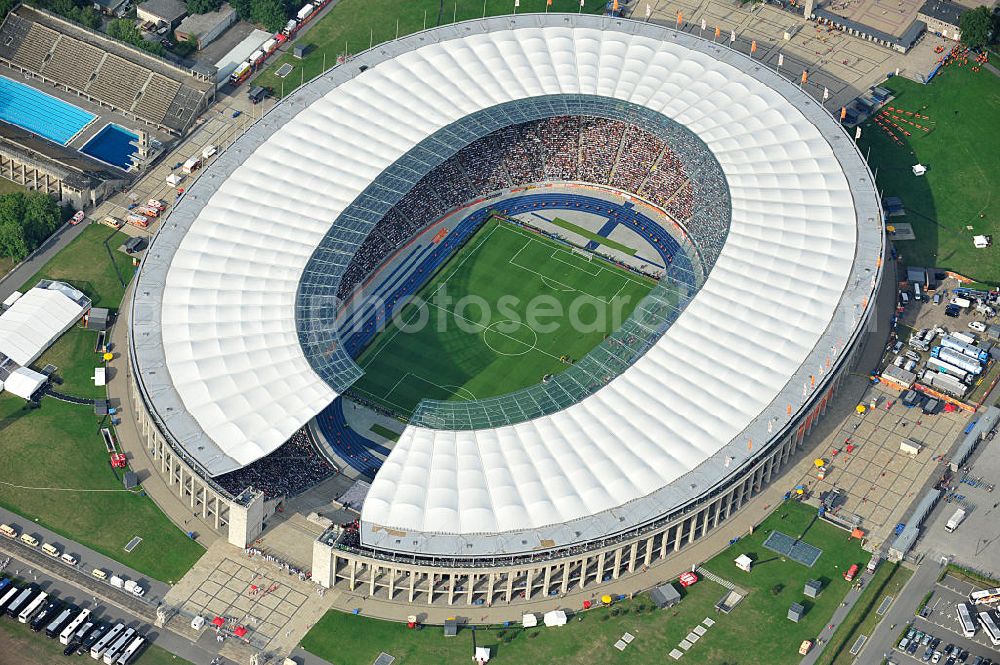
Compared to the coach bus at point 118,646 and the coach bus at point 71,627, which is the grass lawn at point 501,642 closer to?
the coach bus at point 118,646

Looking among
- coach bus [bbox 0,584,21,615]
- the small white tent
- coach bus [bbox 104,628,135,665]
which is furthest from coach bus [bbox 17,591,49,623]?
the small white tent

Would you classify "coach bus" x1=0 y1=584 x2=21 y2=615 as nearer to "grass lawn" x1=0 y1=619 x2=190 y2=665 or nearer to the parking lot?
"grass lawn" x1=0 y1=619 x2=190 y2=665

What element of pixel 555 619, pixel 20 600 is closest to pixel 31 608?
pixel 20 600

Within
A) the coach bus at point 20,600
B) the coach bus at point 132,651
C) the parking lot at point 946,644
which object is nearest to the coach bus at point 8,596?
→ the coach bus at point 20,600

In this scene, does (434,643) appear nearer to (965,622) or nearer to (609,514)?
(609,514)

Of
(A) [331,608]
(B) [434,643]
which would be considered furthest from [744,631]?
(A) [331,608]

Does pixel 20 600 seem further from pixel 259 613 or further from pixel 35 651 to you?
pixel 259 613
